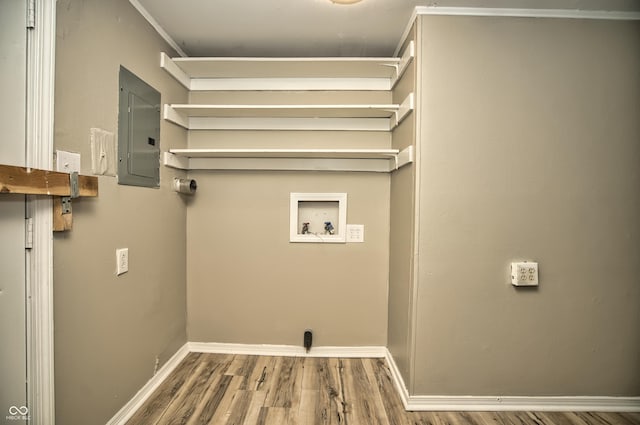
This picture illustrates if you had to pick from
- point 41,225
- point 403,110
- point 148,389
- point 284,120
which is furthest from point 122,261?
point 403,110

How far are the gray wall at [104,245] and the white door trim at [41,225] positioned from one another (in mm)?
73

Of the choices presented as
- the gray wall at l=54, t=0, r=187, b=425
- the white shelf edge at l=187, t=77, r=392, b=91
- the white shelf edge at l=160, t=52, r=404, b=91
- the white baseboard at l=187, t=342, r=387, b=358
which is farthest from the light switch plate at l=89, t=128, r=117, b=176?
the white baseboard at l=187, t=342, r=387, b=358

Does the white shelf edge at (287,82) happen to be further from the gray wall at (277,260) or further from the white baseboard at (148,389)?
the white baseboard at (148,389)

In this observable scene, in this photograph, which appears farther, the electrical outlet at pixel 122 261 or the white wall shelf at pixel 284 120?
the white wall shelf at pixel 284 120

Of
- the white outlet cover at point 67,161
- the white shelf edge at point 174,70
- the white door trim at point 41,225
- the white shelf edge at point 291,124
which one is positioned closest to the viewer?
the white door trim at point 41,225

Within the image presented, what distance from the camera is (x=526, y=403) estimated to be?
1761 mm

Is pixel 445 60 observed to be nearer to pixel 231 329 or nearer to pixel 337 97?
pixel 337 97

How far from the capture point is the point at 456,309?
68.2 inches

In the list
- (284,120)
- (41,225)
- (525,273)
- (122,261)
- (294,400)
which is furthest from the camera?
(284,120)

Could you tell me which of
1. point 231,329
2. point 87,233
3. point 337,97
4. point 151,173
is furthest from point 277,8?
point 231,329

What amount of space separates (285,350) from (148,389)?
2.97 ft

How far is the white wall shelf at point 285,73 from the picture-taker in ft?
6.48

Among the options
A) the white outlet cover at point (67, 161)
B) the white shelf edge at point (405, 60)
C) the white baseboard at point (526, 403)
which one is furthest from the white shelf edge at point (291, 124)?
the white baseboard at point (526, 403)

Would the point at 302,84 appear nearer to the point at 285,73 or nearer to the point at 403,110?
the point at 285,73
